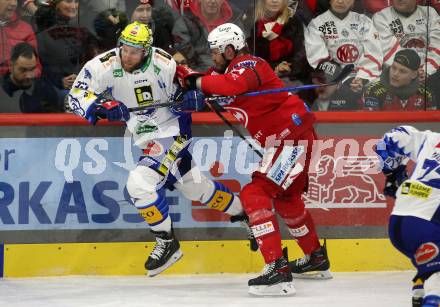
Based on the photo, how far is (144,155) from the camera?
605 centimetres

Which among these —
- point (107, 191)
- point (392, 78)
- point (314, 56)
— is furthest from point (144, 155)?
point (392, 78)

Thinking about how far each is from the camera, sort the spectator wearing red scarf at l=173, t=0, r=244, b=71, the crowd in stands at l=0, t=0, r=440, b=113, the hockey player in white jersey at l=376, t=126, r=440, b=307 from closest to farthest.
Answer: the hockey player in white jersey at l=376, t=126, r=440, b=307, the crowd in stands at l=0, t=0, r=440, b=113, the spectator wearing red scarf at l=173, t=0, r=244, b=71

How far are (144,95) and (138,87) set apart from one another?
0.20 ft

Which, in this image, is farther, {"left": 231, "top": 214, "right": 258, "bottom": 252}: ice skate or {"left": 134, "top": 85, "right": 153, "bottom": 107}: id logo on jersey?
{"left": 231, "top": 214, "right": 258, "bottom": 252}: ice skate

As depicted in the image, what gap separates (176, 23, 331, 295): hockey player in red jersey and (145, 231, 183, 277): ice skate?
0.55 metres

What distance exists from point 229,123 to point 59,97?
3.57ft

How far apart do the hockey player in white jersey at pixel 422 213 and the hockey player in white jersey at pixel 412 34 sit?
1960 millimetres

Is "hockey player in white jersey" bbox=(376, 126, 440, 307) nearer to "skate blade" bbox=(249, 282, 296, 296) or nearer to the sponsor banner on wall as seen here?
"skate blade" bbox=(249, 282, 296, 296)

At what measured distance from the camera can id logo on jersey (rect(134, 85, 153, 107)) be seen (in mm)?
5980

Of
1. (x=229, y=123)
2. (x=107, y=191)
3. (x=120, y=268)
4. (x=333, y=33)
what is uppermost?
(x=333, y=33)

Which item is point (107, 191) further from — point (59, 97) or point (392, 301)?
point (392, 301)

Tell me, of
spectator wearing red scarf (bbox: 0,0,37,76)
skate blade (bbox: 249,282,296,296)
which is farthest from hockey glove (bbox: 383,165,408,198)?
spectator wearing red scarf (bbox: 0,0,37,76)

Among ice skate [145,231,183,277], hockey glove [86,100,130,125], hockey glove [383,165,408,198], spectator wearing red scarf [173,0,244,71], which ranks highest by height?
spectator wearing red scarf [173,0,244,71]

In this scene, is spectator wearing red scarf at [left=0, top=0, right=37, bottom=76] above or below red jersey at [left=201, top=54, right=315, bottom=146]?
above
